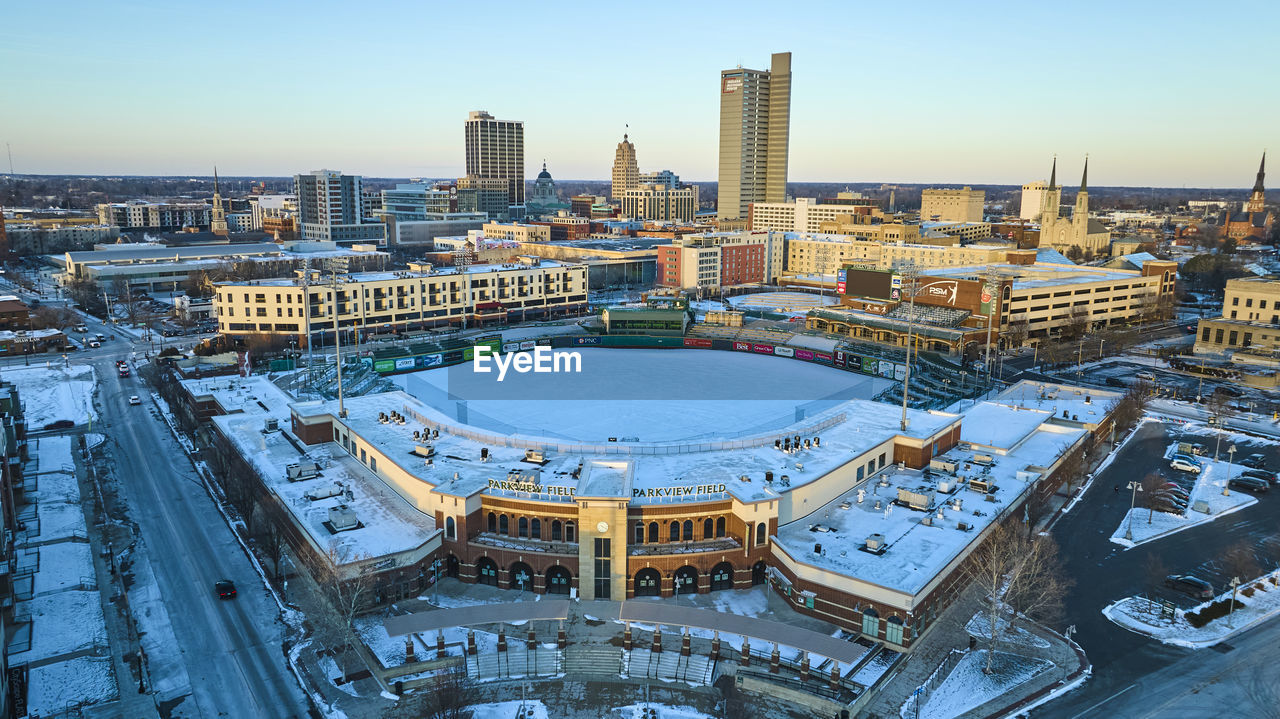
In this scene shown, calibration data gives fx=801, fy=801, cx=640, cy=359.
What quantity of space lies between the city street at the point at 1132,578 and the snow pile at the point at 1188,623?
0.54 m

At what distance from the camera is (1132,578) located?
1796 inches

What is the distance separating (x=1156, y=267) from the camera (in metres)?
127

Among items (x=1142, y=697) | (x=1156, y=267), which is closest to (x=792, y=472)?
(x=1142, y=697)

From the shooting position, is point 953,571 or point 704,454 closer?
point 953,571

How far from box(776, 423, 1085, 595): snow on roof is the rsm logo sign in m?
42.4

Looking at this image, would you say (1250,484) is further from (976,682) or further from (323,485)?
(323,485)

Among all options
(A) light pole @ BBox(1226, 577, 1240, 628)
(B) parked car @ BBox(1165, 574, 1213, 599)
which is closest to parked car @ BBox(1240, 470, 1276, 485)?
(B) parked car @ BBox(1165, 574, 1213, 599)

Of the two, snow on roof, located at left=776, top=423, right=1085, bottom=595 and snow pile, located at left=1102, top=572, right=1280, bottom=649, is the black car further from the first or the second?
snow pile, located at left=1102, top=572, right=1280, bottom=649

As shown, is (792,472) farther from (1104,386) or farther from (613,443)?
(1104,386)

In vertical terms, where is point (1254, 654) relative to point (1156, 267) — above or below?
below

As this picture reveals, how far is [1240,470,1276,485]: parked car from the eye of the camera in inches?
2355

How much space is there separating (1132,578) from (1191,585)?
9.11ft

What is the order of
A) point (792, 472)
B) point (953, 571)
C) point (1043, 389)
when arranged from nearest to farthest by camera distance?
point (953, 571) → point (792, 472) → point (1043, 389)

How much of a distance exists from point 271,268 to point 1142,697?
485 feet
